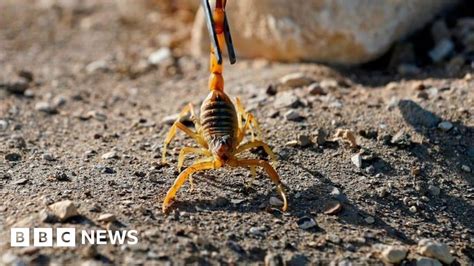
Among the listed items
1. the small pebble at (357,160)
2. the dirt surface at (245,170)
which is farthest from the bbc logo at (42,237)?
the small pebble at (357,160)

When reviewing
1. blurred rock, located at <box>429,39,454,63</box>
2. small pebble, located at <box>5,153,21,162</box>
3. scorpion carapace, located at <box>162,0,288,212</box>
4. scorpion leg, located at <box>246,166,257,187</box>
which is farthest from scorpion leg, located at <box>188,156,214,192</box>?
blurred rock, located at <box>429,39,454,63</box>

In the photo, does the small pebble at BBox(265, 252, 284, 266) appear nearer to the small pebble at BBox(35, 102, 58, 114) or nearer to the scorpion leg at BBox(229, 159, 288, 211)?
the scorpion leg at BBox(229, 159, 288, 211)

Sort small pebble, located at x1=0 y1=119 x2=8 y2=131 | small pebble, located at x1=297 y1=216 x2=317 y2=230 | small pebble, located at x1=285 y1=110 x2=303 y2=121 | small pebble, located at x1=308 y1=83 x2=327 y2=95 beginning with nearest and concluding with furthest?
small pebble, located at x1=297 y1=216 x2=317 y2=230 → small pebble, located at x1=285 y1=110 x2=303 y2=121 → small pebble, located at x1=0 y1=119 x2=8 y2=131 → small pebble, located at x1=308 y1=83 x2=327 y2=95

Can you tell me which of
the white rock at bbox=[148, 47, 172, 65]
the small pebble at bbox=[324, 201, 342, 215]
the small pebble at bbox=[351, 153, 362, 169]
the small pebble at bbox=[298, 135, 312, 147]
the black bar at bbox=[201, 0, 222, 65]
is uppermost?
the white rock at bbox=[148, 47, 172, 65]

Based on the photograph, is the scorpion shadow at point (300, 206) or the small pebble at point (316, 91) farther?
the small pebble at point (316, 91)

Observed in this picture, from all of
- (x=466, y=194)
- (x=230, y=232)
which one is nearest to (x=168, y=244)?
(x=230, y=232)

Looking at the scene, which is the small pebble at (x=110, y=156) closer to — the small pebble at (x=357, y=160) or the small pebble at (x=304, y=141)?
the small pebble at (x=304, y=141)
